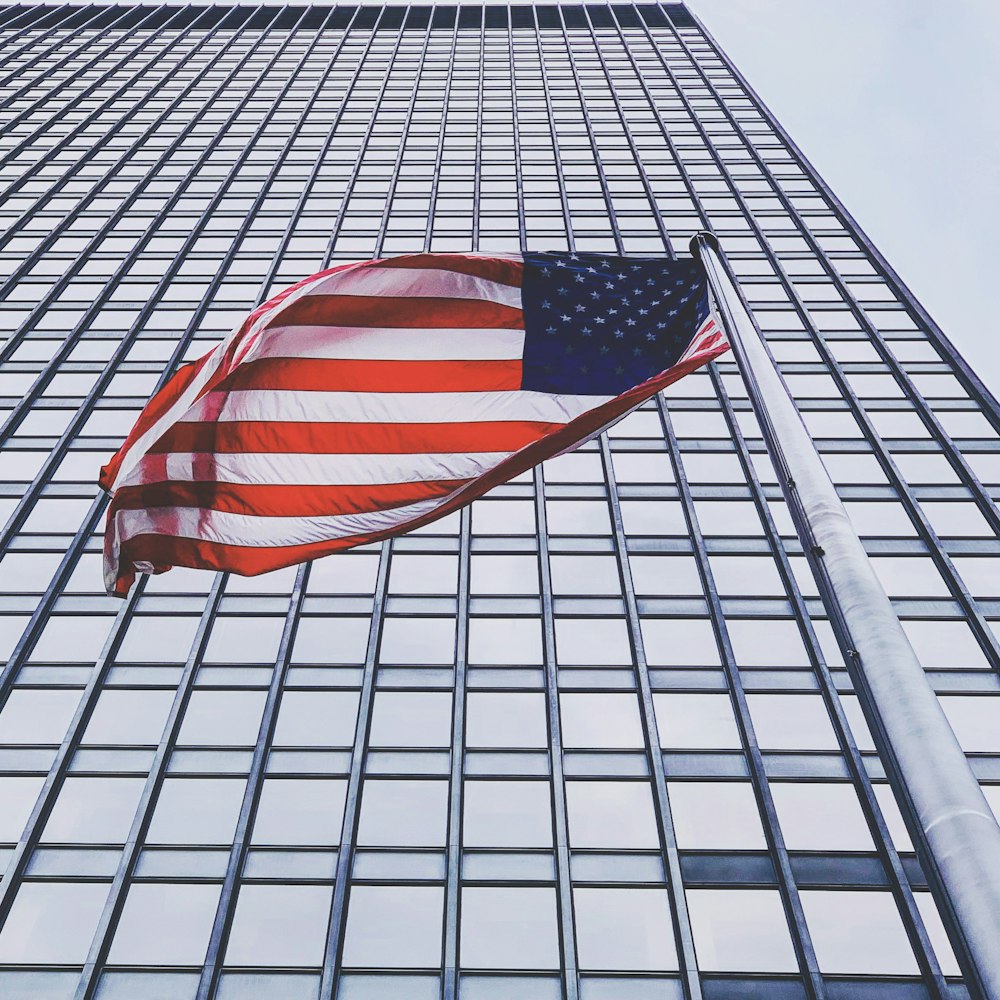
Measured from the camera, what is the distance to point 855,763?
68.5 feet

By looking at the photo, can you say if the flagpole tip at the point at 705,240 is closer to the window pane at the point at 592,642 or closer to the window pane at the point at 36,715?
the window pane at the point at 592,642

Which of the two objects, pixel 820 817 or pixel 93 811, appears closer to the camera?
pixel 820 817

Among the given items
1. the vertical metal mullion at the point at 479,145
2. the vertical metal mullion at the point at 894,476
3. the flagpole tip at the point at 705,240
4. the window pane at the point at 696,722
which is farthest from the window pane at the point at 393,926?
the vertical metal mullion at the point at 479,145

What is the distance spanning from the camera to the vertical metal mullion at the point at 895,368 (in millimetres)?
29000

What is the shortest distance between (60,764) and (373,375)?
13.8m

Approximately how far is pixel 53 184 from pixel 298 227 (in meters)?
13.5

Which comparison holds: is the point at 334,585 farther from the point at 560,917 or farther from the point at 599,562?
the point at 560,917

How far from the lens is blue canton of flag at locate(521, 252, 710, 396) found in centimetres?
1116

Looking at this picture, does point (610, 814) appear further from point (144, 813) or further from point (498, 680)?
point (144, 813)

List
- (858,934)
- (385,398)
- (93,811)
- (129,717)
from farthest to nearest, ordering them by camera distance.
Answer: (129,717)
(93,811)
(858,934)
(385,398)

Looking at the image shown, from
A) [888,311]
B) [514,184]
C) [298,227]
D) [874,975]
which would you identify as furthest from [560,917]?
[514,184]

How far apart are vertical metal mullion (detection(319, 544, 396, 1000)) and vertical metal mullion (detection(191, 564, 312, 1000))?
1757 millimetres

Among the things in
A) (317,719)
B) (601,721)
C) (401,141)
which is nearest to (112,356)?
(317,719)

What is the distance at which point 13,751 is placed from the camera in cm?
2166
